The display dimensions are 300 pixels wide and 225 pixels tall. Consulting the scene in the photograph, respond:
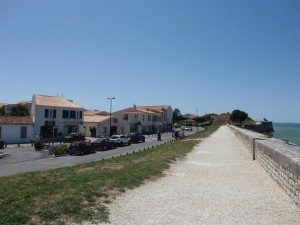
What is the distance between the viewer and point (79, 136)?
4694 centimetres

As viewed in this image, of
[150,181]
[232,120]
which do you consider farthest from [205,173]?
[232,120]

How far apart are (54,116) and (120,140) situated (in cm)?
1472

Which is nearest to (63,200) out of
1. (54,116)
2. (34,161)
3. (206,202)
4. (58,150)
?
(206,202)

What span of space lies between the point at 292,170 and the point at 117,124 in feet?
203

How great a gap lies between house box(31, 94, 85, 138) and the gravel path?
39.6 metres

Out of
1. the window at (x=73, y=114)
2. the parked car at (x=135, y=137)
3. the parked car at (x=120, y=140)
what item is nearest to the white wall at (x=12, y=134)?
the window at (x=73, y=114)

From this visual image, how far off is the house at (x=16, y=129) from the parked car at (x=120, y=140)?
1284cm

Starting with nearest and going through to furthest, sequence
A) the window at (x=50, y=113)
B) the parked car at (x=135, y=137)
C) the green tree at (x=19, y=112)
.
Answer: the parked car at (x=135, y=137) → the window at (x=50, y=113) → the green tree at (x=19, y=112)

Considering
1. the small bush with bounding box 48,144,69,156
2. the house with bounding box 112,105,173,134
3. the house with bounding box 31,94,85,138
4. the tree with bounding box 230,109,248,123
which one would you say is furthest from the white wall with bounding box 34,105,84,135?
the tree with bounding box 230,109,248,123

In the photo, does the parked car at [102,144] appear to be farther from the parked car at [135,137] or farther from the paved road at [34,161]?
the parked car at [135,137]

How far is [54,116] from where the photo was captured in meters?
51.6

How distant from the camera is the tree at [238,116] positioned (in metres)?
138

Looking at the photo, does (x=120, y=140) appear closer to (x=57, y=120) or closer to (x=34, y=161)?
(x=57, y=120)

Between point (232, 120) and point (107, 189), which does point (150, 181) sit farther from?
point (232, 120)
